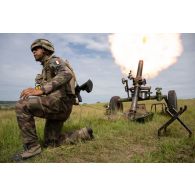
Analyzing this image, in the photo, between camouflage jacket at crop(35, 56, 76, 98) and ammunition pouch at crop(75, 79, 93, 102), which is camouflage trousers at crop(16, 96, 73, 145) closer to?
camouflage jacket at crop(35, 56, 76, 98)

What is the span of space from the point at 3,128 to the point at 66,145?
5.41 ft

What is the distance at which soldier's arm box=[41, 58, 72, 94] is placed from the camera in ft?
16.8

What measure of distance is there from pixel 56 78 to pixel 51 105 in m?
0.48

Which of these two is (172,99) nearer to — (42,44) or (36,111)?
(42,44)

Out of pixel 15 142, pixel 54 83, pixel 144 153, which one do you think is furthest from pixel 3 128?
pixel 144 153

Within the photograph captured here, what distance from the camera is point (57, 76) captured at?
206 inches

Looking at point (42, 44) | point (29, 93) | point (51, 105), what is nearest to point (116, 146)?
point (51, 105)

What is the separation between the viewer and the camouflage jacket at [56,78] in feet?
16.9

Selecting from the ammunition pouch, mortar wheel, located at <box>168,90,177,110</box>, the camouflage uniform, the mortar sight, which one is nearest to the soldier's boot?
the camouflage uniform

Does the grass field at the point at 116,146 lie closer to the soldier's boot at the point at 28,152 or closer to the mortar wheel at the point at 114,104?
the soldier's boot at the point at 28,152

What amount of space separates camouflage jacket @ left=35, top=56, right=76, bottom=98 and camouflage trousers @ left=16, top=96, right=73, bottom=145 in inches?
5.7
